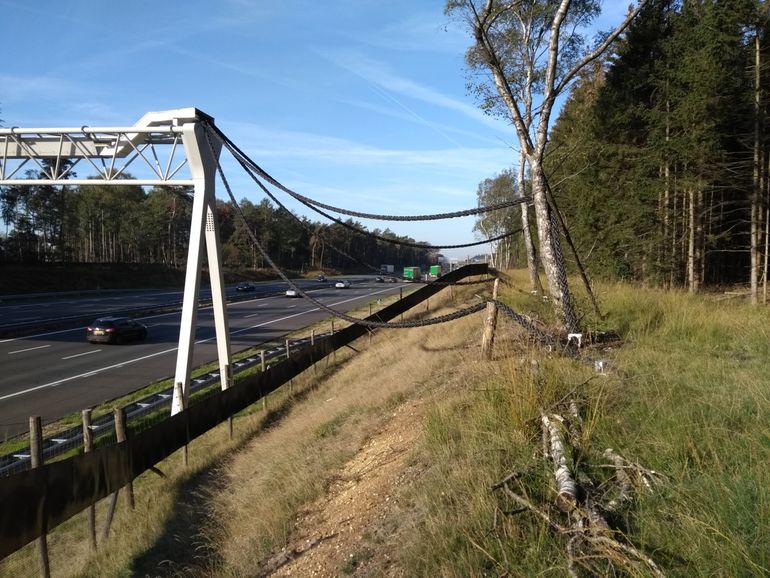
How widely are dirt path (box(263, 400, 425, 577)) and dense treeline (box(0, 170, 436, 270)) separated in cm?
3229

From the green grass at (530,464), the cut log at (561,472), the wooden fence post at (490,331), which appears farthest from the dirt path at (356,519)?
the wooden fence post at (490,331)

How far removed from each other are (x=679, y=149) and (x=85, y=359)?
2284cm

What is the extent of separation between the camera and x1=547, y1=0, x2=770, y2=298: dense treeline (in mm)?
17891

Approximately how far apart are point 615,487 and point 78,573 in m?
5.81

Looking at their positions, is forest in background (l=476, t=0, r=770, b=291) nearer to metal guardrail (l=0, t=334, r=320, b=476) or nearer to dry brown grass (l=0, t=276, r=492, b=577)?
dry brown grass (l=0, t=276, r=492, b=577)

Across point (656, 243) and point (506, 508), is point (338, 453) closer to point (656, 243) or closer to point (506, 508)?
point (506, 508)

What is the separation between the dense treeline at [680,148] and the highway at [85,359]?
14393 millimetres

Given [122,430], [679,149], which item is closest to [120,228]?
[679,149]

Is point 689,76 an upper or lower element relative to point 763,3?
lower

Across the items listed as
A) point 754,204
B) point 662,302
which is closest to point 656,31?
point 754,204

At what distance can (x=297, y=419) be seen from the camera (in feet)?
33.1

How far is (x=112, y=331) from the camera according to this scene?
22938 mm

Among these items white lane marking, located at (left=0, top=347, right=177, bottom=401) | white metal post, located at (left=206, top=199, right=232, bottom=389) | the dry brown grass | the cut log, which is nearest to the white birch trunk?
the dry brown grass

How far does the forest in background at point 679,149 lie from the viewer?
704 inches
